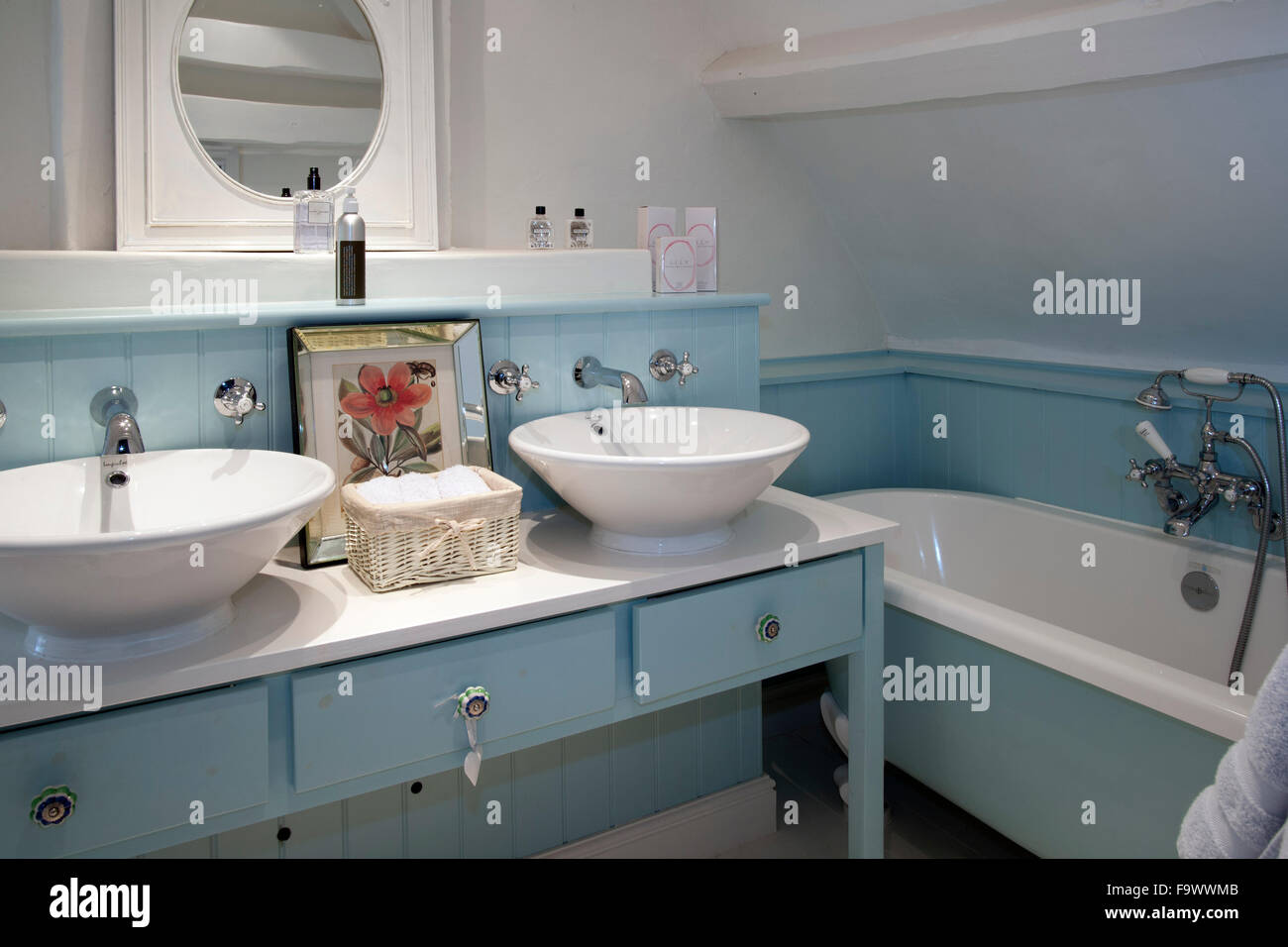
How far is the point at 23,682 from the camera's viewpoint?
1.06m

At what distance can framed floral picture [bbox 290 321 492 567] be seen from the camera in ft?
4.80

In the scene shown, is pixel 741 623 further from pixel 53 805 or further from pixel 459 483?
pixel 53 805

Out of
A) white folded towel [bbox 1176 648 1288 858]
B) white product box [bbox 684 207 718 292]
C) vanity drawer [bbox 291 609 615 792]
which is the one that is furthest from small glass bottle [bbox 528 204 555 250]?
white folded towel [bbox 1176 648 1288 858]

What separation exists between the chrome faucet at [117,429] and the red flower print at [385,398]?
11.1 inches

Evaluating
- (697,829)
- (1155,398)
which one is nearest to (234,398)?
(697,829)

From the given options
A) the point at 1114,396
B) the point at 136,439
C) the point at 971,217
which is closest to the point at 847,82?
the point at 971,217

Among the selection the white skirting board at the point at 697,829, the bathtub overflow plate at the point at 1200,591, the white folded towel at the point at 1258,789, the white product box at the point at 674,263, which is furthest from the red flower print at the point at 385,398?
the bathtub overflow plate at the point at 1200,591

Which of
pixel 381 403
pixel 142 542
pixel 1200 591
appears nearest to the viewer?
pixel 142 542

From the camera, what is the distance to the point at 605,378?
1.73m

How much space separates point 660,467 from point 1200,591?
1.39m
